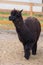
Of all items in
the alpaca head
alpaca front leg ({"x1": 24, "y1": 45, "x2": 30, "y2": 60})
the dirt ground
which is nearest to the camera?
Result: the alpaca head

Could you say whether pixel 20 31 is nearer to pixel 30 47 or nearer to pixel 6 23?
pixel 30 47

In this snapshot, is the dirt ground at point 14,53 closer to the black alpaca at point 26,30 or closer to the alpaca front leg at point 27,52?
the alpaca front leg at point 27,52

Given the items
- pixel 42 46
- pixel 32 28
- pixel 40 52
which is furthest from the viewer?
pixel 42 46

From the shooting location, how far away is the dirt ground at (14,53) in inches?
336

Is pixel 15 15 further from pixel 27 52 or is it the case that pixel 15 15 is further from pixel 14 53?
pixel 14 53

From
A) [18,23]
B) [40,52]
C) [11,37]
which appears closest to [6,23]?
[11,37]

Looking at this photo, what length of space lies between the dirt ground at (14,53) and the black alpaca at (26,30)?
10.9 inches

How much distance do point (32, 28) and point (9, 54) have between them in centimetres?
115

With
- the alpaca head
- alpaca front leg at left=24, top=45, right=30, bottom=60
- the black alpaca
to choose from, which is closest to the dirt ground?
alpaca front leg at left=24, top=45, right=30, bottom=60

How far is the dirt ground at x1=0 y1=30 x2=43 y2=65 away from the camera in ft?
28.0

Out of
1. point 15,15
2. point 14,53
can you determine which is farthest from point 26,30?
point 14,53

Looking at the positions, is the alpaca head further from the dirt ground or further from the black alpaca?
the dirt ground

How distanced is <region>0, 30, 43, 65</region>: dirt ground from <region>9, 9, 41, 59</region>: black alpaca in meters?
0.28

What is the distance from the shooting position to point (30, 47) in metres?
8.67
